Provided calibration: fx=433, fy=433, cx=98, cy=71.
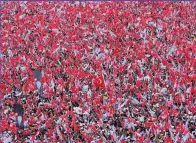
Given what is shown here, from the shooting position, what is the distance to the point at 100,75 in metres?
6.71

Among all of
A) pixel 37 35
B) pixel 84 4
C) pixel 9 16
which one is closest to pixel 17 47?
pixel 37 35

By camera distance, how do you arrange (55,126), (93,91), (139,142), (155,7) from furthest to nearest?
(155,7) < (93,91) < (55,126) < (139,142)

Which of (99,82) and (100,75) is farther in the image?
(100,75)

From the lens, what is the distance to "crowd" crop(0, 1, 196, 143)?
5.82m

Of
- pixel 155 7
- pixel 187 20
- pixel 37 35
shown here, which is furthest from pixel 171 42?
pixel 37 35

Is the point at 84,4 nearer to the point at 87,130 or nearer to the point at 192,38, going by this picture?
the point at 192,38

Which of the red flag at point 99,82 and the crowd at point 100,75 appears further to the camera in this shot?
the red flag at point 99,82

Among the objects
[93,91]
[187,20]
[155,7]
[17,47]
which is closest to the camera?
[93,91]

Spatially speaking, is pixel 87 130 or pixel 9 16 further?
pixel 9 16

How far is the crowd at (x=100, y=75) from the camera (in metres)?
5.82

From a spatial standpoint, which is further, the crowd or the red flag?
the red flag

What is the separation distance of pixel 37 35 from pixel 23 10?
61.2 inches

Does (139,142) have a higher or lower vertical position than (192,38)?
lower

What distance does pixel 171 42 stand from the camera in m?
7.91
